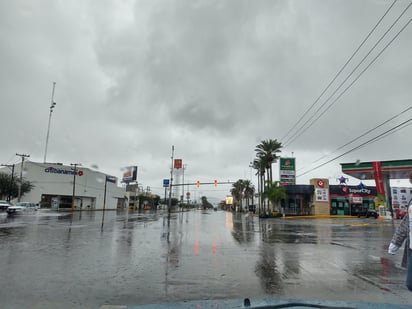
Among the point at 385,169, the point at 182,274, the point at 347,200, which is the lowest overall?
the point at 182,274

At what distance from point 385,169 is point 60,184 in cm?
6879

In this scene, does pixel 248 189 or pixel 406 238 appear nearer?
pixel 406 238

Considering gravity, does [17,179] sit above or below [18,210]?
above

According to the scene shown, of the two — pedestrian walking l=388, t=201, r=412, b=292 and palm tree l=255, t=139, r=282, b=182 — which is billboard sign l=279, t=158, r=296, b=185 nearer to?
palm tree l=255, t=139, r=282, b=182

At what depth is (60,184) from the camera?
7469 centimetres

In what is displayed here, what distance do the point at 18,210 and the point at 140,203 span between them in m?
76.9

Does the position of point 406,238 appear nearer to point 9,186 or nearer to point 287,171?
point 287,171

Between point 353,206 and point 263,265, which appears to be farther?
point 353,206

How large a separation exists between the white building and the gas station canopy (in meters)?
53.8

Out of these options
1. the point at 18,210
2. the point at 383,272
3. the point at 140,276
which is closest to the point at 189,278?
the point at 140,276

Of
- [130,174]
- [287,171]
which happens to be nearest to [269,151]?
[287,171]

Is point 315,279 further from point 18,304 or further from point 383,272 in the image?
point 18,304

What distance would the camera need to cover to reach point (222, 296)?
593 cm

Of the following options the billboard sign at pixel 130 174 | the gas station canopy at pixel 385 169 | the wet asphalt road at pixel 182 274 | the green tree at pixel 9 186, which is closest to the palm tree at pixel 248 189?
the billboard sign at pixel 130 174
